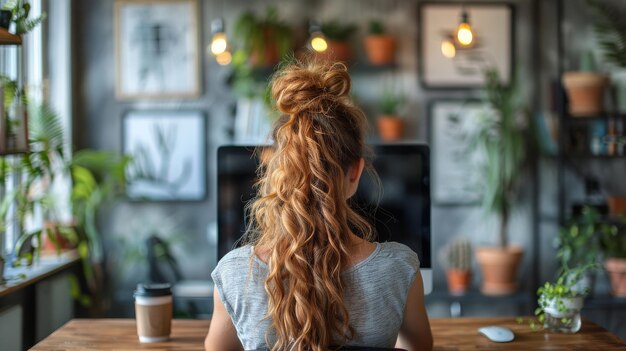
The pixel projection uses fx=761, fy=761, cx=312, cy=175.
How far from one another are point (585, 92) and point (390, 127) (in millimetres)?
1136

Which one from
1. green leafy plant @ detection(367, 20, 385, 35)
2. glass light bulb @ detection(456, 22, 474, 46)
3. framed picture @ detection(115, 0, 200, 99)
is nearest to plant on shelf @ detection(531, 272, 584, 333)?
glass light bulb @ detection(456, 22, 474, 46)

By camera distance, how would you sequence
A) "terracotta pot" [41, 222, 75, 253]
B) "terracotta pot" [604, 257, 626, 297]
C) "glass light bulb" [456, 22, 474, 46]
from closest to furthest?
"glass light bulb" [456, 22, 474, 46], "terracotta pot" [41, 222, 75, 253], "terracotta pot" [604, 257, 626, 297]

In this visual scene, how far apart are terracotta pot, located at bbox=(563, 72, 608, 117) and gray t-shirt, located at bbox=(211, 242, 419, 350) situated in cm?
300

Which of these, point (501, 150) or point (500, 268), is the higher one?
point (501, 150)

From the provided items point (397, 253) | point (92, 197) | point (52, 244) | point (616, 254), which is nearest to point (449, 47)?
point (616, 254)

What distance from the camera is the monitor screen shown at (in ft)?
7.47

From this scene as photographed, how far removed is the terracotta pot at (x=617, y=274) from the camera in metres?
4.27

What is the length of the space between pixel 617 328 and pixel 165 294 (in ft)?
11.0

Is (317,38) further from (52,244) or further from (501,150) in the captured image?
(52,244)

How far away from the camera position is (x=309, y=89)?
5.78 feet

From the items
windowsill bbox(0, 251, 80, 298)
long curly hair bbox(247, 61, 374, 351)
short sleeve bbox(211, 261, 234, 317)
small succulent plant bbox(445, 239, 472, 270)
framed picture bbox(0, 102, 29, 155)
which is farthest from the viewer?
small succulent plant bbox(445, 239, 472, 270)

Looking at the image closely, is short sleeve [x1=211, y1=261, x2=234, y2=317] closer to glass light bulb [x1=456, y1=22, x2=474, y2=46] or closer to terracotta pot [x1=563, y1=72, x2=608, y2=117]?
glass light bulb [x1=456, y1=22, x2=474, y2=46]

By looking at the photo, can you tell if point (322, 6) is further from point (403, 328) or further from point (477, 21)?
point (403, 328)

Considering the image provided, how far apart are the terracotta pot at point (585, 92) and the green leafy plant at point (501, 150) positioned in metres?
0.32
